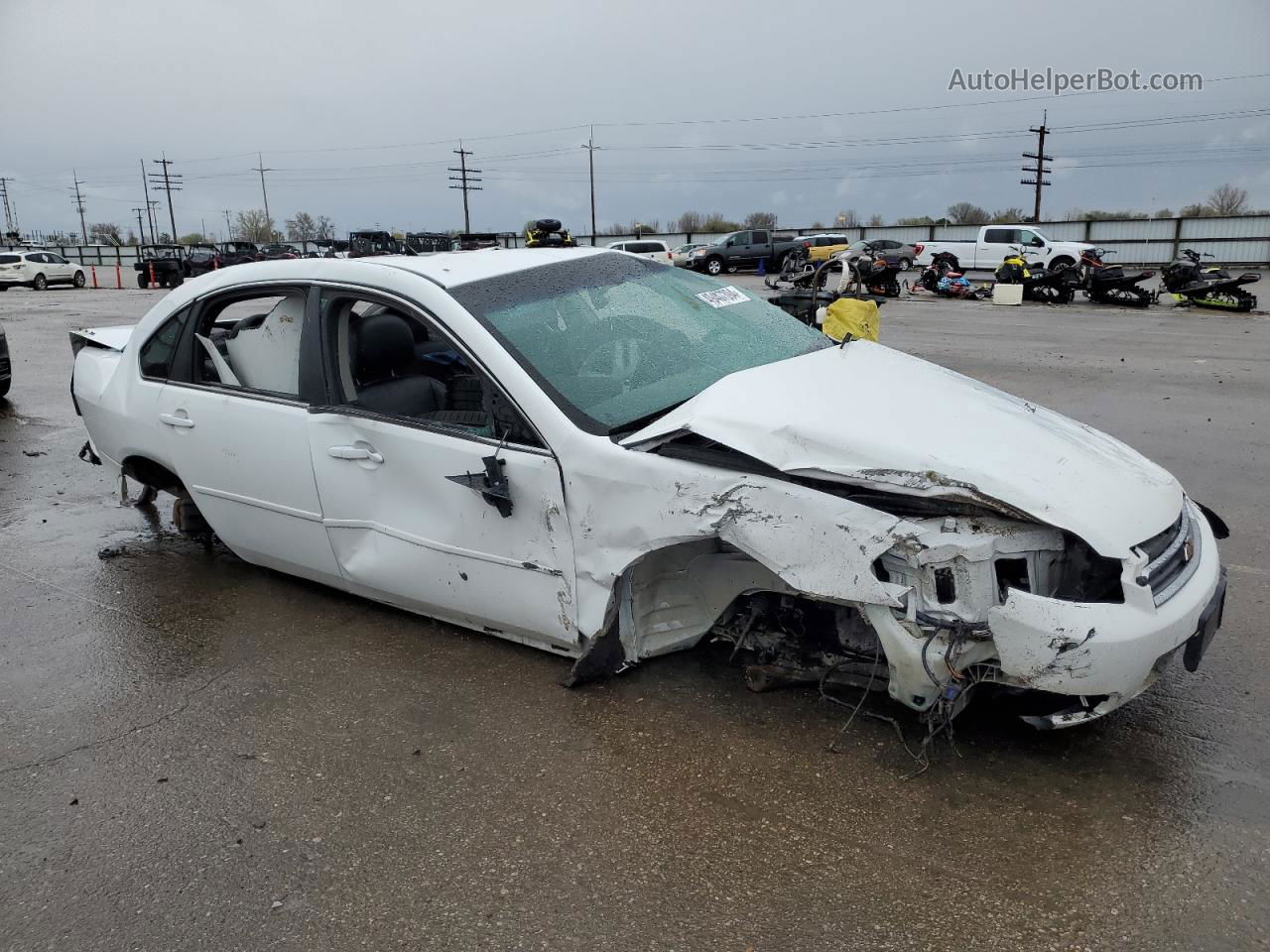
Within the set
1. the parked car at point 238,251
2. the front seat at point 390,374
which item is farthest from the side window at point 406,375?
the parked car at point 238,251

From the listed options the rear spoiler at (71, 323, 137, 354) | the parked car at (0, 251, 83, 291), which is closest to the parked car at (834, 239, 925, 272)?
the parked car at (0, 251, 83, 291)

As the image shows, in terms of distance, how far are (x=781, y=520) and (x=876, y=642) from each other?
2.06 ft

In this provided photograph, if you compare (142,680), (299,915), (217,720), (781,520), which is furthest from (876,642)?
(142,680)

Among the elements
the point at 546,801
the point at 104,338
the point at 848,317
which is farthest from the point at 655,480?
the point at 104,338

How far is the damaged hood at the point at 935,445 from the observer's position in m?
2.62

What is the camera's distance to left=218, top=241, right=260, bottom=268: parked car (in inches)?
1420

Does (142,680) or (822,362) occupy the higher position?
(822,362)

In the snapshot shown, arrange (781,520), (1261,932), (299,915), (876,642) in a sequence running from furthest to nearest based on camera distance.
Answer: (876,642)
(781,520)
(299,915)
(1261,932)

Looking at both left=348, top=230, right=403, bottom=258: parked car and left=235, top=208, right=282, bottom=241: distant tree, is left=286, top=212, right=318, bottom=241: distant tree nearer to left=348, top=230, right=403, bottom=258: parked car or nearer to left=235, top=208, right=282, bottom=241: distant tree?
left=235, top=208, right=282, bottom=241: distant tree

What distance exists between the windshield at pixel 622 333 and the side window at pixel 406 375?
0.67 feet

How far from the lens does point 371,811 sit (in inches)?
110

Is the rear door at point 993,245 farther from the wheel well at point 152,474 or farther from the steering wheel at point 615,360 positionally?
the wheel well at point 152,474

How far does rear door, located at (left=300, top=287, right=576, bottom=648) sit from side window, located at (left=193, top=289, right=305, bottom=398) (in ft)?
0.91

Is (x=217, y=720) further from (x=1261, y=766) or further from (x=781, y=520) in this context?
(x=1261, y=766)
